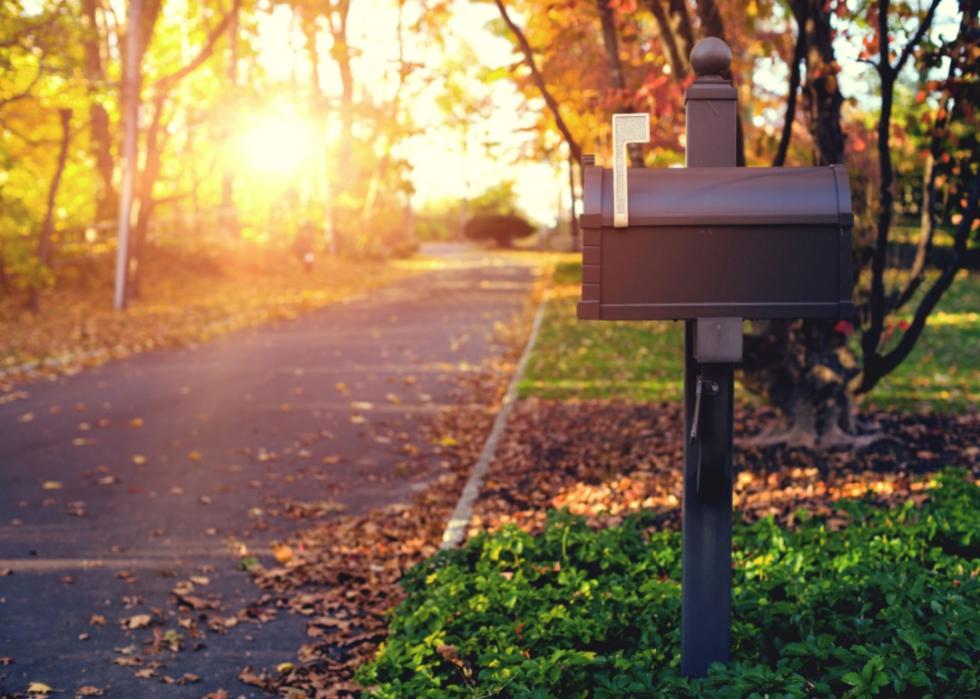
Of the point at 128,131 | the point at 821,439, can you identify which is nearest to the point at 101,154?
the point at 128,131

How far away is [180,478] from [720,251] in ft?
20.6

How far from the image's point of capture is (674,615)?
4.40 meters

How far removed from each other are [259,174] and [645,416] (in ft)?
93.6

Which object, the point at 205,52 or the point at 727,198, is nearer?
the point at 727,198

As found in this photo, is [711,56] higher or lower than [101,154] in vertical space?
lower

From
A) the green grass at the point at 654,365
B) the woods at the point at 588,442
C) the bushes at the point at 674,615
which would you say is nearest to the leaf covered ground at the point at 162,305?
the woods at the point at 588,442

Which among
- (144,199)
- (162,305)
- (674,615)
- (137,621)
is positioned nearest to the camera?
(674,615)

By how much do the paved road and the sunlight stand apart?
856cm

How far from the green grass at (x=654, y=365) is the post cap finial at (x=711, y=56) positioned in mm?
7498

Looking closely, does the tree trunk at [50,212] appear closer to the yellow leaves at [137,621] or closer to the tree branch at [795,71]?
the tree branch at [795,71]

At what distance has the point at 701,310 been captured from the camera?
3.39 m

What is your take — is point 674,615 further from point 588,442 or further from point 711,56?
point 588,442

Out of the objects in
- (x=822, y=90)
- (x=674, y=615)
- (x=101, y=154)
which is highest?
(x=101, y=154)

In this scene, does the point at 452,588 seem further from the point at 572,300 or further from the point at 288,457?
the point at 572,300
